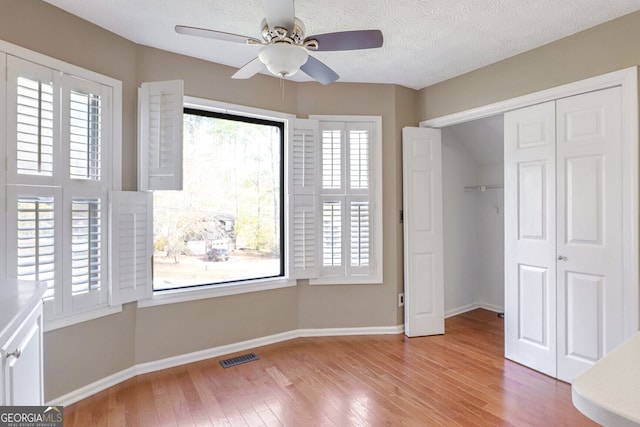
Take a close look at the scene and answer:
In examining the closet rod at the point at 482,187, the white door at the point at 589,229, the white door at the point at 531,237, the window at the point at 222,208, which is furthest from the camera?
the closet rod at the point at 482,187

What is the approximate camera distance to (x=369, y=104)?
3.46 metres

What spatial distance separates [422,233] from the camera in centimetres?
347

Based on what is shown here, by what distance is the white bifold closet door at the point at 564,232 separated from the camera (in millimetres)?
2299

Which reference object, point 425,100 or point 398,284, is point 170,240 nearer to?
point 398,284

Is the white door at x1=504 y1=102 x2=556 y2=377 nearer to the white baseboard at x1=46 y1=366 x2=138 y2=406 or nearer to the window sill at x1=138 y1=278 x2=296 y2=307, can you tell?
the window sill at x1=138 y1=278 x2=296 y2=307

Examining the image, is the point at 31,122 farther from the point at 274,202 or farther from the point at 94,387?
the point at 274,202

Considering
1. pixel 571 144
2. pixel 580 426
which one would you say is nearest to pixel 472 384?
pixel 580 426

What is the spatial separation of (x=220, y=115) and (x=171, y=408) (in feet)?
7.81

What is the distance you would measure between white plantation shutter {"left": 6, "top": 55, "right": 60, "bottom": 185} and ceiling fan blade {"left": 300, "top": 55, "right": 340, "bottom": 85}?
5.26ft

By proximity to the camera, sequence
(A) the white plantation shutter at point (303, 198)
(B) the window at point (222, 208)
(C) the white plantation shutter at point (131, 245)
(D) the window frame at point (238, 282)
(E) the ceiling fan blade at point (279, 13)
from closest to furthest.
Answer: (E) the ceiling fan blade at point (279, 13)
(C) the white plantation shutter at point (131, 245)
(D) the window frame at point (238, 282)
(B) the window at point (222, 208)
(A) the white plantation shutter at point (303, 198)

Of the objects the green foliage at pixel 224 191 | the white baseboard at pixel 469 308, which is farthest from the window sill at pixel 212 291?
the white baseboard at pixel 469 308

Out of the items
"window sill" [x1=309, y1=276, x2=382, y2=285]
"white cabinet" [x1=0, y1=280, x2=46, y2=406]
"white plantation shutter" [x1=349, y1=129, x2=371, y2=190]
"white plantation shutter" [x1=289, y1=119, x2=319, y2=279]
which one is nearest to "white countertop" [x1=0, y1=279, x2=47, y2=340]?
"white cabinet" [x1=0, y1=280, x2=46, y2=406]

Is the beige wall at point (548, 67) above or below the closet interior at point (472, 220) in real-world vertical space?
above

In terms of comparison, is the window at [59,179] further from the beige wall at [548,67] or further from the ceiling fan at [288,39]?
the beige wall at [548,67]
